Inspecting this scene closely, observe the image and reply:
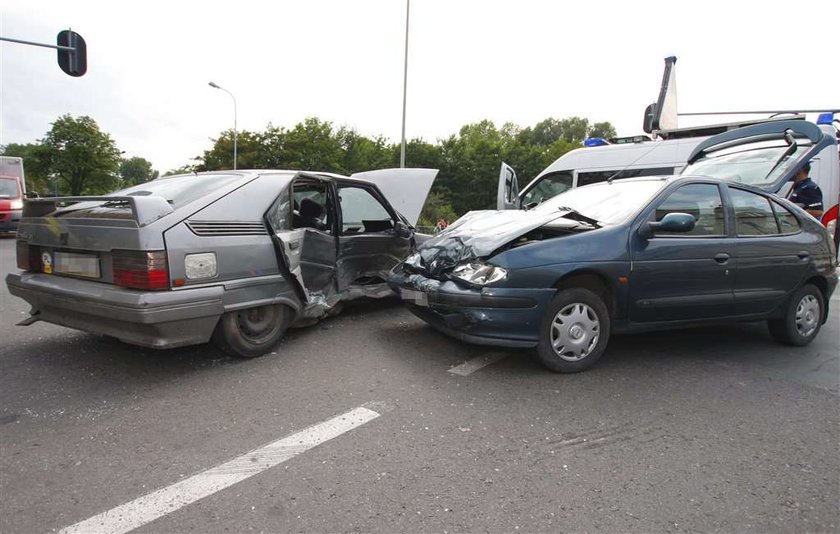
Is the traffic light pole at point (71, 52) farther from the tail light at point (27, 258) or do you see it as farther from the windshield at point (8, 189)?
the tail light at point (27, 258)

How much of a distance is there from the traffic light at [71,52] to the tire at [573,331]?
43.3 feet

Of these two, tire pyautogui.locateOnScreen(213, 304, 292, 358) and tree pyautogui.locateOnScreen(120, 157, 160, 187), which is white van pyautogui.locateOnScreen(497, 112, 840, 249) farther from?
tree pyautogui.locateOnScreen(120, 157, 160, 187)

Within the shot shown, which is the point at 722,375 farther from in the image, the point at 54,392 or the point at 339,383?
the point at 54,392

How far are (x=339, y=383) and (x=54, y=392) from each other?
188 cm

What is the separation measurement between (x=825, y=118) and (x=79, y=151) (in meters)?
45.2

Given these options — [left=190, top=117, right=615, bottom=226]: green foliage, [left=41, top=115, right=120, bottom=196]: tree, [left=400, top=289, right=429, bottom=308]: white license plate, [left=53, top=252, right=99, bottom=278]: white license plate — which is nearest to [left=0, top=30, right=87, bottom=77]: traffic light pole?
[left=53, top=252, right=99, bottom=278]: white license plate

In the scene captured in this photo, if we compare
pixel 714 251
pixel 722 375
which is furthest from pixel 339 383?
pixel 714 251

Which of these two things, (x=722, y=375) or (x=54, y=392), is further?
(x=722, y=375)

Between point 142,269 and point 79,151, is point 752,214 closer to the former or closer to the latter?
point 142,269

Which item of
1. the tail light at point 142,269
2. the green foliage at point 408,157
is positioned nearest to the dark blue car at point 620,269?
the tail light at point 142,269

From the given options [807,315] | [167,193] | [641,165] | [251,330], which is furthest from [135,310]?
[641,165]

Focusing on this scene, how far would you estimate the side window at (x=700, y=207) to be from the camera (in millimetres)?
4242

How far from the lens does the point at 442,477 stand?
2439 mm

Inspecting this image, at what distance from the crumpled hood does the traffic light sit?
39.0ft
